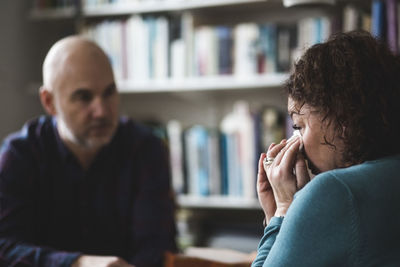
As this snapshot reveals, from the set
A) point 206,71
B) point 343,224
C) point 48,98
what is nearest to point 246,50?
point 206,71

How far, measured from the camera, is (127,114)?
8.86ft

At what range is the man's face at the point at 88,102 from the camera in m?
1.55

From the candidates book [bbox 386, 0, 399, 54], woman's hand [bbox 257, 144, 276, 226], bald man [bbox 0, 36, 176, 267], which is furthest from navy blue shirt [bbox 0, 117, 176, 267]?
book [bbox 386, 0, 399, 54]

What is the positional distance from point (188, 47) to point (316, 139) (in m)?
1.49

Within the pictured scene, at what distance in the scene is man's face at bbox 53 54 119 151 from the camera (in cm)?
155

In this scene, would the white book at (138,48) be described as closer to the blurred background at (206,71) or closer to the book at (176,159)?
the blurred background at (206,71)

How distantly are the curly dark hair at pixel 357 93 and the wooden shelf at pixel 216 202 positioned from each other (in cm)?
136

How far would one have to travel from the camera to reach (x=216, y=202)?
2270mm

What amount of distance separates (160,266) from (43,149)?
500 mm

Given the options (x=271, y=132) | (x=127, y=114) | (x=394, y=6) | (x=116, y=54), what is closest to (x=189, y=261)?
(x=271, y=132)

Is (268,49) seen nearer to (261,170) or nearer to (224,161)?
(224,161)

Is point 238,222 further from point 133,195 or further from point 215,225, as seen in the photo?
point 133,195

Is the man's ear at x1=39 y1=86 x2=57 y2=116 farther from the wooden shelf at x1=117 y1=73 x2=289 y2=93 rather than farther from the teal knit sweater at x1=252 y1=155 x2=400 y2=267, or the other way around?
the teal knit sweater at x1=252 y1=155 x2=400 y2=267

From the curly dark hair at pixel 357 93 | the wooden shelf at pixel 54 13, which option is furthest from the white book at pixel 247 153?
the curly dark hair at pixel 357 93
